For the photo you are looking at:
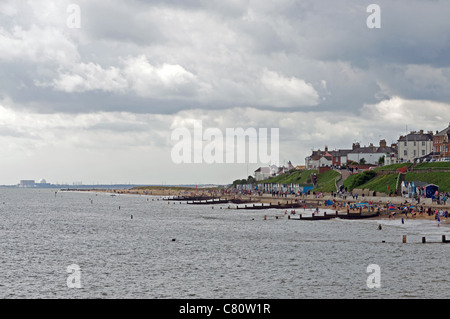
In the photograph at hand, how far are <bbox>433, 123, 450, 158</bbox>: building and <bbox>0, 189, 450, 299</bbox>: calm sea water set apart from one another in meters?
86.7

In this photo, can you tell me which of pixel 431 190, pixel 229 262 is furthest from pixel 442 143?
pixel 229 262

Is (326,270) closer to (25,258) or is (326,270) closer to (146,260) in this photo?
(146,260)

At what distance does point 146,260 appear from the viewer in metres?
62.4

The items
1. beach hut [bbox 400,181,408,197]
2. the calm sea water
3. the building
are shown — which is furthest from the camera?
the building

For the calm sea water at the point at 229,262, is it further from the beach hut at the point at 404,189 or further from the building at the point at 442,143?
the building at the point at 442,143

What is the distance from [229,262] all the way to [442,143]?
13872 centimetres

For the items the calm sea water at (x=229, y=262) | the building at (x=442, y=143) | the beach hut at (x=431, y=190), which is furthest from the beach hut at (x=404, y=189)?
the calm sea water at (x=229, y=262)

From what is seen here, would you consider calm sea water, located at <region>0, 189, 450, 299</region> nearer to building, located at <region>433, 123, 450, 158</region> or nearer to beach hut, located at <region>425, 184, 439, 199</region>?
beach hut, located at <region>425, 184, 439, 199</region>

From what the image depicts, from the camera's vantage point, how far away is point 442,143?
594 feet

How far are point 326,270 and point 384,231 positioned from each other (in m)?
36.0

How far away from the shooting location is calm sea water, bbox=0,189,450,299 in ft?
151

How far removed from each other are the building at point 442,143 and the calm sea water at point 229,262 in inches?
3414

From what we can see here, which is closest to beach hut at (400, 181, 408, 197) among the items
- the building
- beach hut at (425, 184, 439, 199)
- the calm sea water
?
beach hut at (425, 184, 439, 199)
